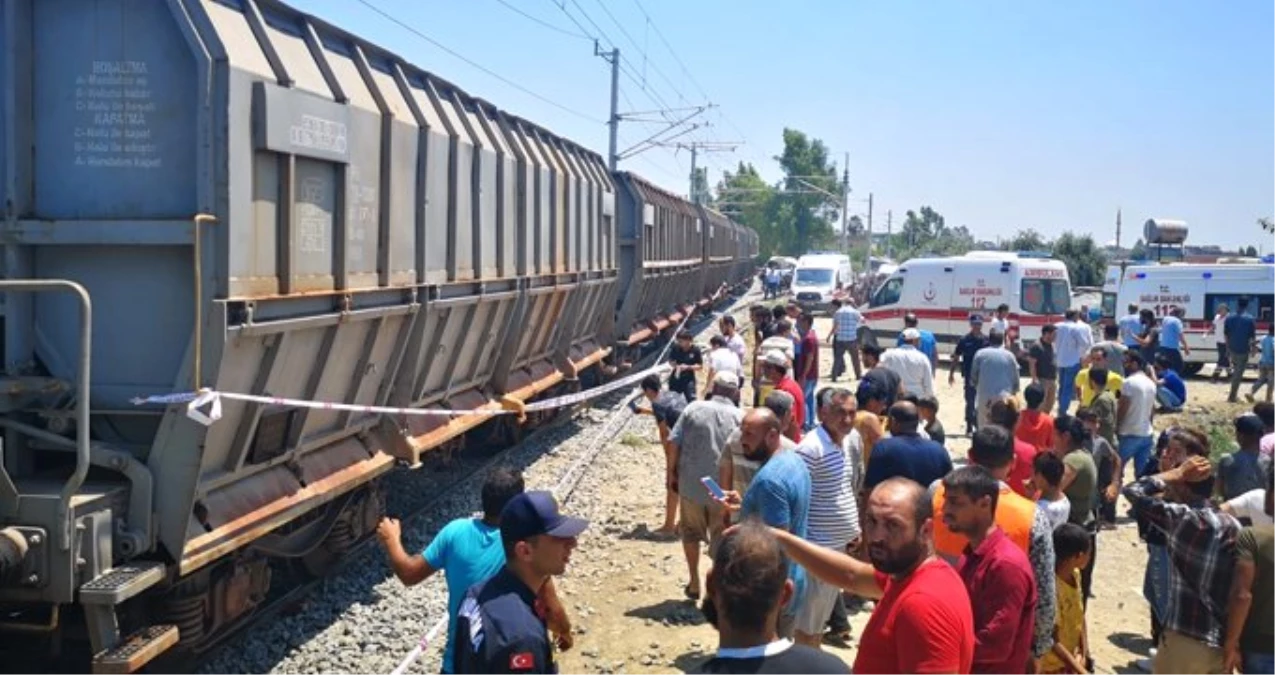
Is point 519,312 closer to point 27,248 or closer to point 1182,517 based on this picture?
point 27,248

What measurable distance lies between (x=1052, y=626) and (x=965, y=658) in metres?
1.44

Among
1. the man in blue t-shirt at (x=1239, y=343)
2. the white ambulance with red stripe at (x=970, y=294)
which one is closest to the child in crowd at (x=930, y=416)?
the man in blue t-shirt at (x=1239, y=343)

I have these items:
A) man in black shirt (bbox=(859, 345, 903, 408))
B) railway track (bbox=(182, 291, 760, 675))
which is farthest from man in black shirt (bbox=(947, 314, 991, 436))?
man in black shirt (bbox=(859, 345, 903, 408))

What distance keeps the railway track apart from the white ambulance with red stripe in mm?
6518

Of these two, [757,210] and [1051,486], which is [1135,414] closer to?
[1051,486]

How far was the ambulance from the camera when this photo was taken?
2269cm

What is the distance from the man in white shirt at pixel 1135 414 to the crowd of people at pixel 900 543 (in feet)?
1.12

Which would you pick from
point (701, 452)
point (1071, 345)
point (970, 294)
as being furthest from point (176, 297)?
point (970, 294)

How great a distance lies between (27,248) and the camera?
546cm

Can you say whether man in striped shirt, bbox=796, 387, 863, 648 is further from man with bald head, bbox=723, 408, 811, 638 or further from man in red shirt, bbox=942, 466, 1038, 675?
man in red shirt, bbox=942, 466, 1038, 675

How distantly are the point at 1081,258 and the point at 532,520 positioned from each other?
55617 millimetres

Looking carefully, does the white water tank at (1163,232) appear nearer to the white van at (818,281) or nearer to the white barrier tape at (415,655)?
the white van at (818,281)

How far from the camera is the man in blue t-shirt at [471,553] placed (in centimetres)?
396

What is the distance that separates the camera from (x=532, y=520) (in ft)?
11.2
